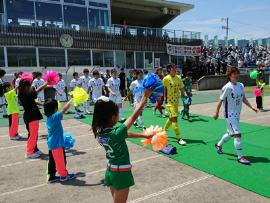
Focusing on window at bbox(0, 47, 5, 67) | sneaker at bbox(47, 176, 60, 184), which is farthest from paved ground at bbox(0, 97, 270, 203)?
window at bbox(0, 47, 5, 67)

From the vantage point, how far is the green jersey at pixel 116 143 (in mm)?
3473

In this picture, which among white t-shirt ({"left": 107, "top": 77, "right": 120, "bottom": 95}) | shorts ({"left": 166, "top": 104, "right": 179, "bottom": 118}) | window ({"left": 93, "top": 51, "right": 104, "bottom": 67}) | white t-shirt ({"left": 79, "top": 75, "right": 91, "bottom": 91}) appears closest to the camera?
shorts ({"left": 166, "top": 104, "right": 179, "bottom": 118})

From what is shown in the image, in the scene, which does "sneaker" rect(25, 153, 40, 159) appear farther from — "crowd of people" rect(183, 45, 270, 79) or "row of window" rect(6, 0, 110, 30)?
"crowd of people" rect(183, 45, 270, 79)

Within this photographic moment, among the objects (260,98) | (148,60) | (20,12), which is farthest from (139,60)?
(260,98)

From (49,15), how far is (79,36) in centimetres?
272

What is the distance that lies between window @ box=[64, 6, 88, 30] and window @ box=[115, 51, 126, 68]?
379cm

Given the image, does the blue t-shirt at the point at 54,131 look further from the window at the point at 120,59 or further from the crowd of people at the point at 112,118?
the window at the point at 120,59

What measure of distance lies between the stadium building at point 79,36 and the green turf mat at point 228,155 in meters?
15.6

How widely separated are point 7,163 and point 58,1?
20.4 meters

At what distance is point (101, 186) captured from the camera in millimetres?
5875

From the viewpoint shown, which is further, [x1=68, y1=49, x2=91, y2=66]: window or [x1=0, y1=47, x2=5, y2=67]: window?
[x1=68, y1=49, x2=91, y2=66]: window

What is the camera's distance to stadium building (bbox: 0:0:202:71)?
2281 centimetres

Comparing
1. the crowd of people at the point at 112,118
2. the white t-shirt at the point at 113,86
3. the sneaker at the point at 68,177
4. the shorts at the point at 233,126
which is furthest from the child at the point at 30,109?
the white t-shirt at the point at 113,86

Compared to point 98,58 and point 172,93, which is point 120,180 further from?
point 98,58
